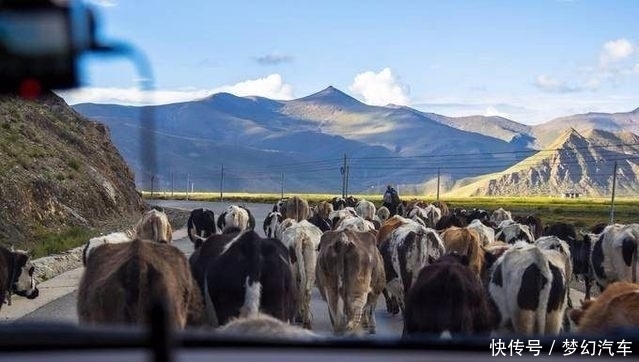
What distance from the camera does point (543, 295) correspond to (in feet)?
35.3

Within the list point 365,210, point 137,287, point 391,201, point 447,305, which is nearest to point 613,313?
point 447,305

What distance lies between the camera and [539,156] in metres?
188

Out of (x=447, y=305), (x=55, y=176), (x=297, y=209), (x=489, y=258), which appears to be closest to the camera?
(x=447, y=305)

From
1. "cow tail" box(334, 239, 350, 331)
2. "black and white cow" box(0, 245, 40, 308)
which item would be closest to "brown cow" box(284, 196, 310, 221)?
"black and white cow" box(0, 245, 40, 308)

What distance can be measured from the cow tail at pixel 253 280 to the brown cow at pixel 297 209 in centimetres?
1967

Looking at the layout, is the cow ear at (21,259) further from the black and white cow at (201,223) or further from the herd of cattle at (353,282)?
the black and white cow at (201,223)

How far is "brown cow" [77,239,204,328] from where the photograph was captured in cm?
788

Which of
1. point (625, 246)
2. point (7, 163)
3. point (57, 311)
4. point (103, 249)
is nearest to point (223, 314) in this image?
point (103, 249)

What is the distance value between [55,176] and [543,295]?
28.1 metres

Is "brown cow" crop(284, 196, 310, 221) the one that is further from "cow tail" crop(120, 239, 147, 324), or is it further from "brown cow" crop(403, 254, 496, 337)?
"cow tail" crop(120, 239, 147, 324)

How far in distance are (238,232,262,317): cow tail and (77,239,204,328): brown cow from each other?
0.62 metres

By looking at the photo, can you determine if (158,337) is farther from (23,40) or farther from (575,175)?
(575,175)

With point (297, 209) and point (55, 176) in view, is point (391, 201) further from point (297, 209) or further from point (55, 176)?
point (55, 176)

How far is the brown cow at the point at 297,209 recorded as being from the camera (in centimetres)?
3017
